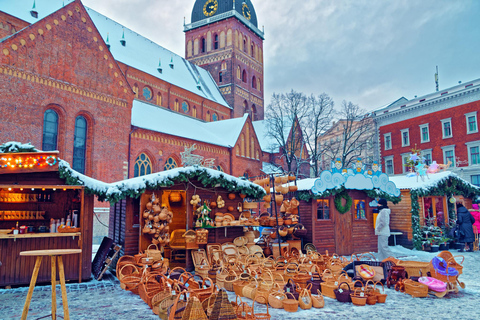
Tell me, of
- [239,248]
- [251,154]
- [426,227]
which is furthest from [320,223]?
[251,154]

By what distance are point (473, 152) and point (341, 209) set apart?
23.0 meters

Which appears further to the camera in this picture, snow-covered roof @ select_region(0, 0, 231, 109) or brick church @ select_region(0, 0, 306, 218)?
snow-covered roof @ select_region(0, 0, 231, 109)

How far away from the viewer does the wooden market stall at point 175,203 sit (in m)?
9.91

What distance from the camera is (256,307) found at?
6727 mm

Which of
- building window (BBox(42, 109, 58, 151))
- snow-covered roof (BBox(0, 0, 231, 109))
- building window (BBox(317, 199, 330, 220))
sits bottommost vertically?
building window (BBox(317, 199, 330, 220))

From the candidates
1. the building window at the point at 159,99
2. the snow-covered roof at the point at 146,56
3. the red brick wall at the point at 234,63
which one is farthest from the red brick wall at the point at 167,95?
the red brick wall at the point at 234,63

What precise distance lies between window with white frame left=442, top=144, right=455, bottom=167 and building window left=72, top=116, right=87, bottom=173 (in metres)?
30.2

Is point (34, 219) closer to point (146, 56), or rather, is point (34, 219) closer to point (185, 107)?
point (185, 107)

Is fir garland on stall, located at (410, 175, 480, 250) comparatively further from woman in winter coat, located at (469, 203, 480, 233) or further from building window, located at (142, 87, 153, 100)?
building window, located at (142, 87, 153, 100)

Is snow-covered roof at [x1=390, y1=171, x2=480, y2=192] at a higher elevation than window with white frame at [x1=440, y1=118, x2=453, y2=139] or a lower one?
lower

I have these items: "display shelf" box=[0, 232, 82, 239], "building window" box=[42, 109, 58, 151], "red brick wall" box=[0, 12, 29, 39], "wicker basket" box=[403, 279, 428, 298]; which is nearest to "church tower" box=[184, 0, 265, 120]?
"red brick wall" box=[0, 12, 29, 39]

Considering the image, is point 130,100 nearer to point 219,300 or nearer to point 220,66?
point 219,300

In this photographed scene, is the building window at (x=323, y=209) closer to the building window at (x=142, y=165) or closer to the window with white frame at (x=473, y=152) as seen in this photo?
the building window at (x=142, y=165)

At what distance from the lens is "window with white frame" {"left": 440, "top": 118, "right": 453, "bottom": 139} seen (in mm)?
30766
